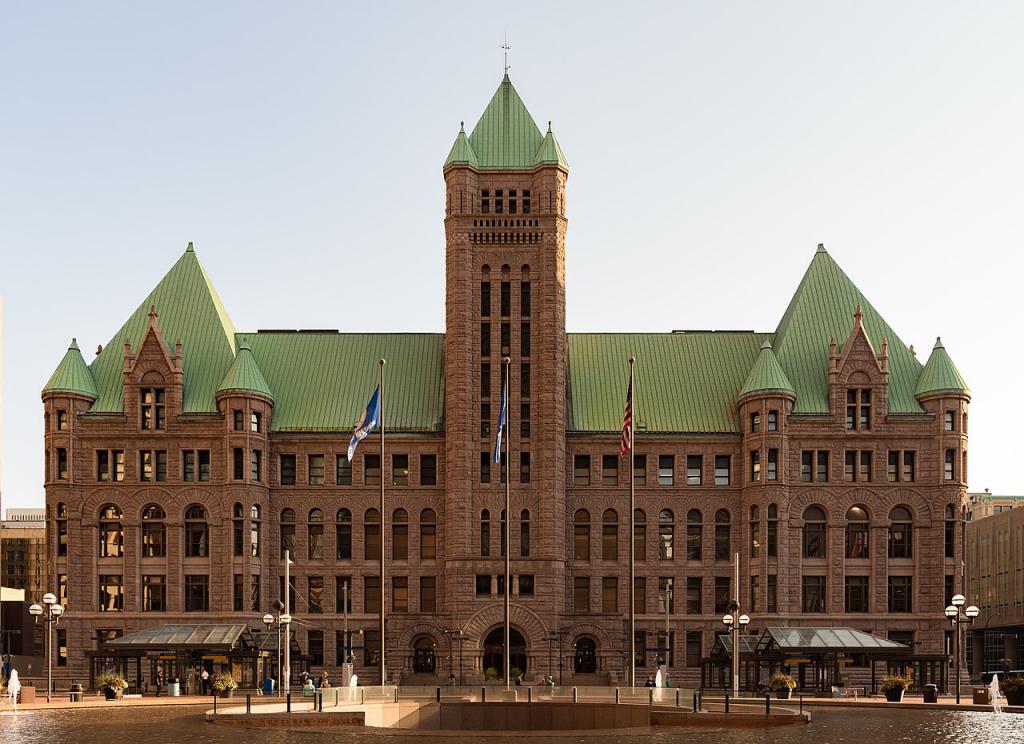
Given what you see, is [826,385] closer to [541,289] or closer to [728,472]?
[728,472]

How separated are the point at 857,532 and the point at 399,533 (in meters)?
32.1

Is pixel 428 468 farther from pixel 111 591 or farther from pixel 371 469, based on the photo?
pixel 111 591

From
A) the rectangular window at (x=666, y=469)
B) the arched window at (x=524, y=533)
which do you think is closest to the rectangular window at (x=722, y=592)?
the rectangular window at (x=666, y=469)

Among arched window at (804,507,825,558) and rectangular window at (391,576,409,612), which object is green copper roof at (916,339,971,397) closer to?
arched window at (804,507,825,558)

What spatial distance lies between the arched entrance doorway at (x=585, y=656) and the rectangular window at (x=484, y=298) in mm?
23892

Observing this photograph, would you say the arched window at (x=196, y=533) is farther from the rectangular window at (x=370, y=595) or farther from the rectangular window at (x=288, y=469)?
the rectangular window at (x=370, y=595)

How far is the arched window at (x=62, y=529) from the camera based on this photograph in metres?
96.9

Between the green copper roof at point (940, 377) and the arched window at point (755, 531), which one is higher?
the green copper roof at point (940, 377)

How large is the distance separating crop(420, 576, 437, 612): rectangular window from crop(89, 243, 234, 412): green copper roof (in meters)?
19.2

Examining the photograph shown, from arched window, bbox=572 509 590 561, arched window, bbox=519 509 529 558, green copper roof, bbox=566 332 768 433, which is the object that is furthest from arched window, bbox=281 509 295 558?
A: green copper roof, bbox=566 332 768 433

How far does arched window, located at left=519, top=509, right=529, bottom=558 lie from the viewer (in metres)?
98.6

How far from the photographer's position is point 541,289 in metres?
100

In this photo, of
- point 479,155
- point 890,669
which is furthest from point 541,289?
point 890,669

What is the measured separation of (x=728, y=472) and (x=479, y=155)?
29.0 metres
